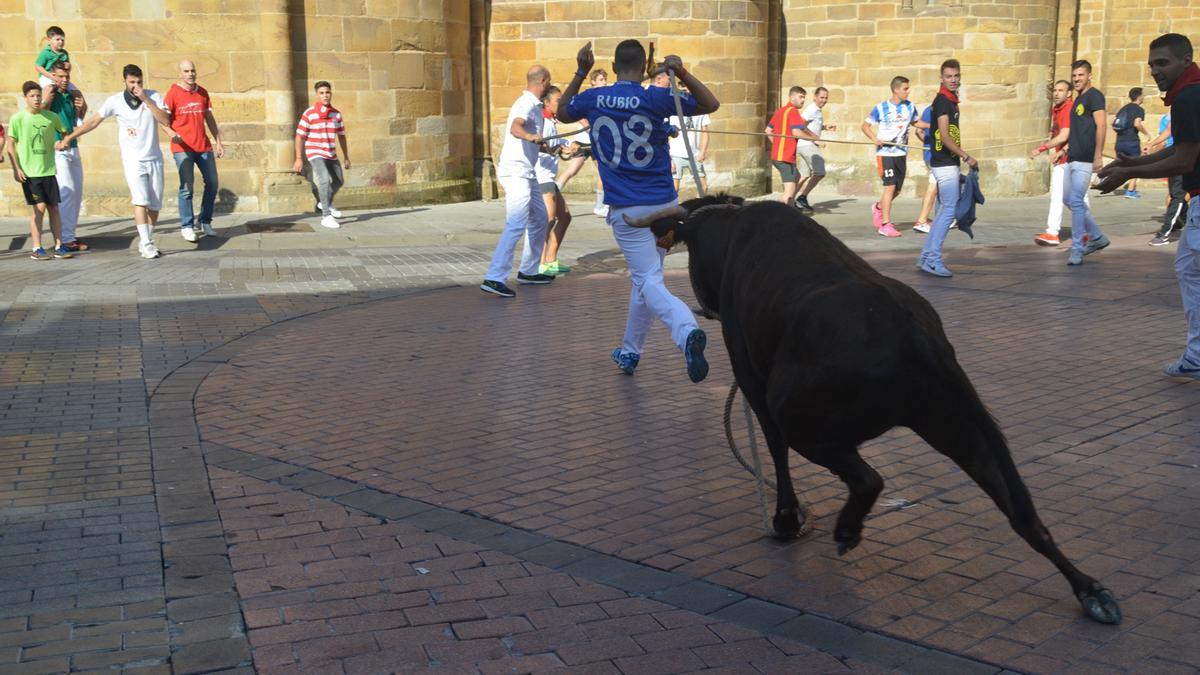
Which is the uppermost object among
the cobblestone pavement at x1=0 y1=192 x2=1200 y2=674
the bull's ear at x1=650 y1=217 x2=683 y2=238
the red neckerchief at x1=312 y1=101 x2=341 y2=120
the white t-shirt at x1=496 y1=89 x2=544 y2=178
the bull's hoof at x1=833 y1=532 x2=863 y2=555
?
the red neckerchief at x1=312 y1=101 x2=341 y2=120

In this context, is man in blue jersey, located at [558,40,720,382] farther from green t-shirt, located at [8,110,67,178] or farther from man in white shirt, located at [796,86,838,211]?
man in white shirt, located at [796,86,838,211]

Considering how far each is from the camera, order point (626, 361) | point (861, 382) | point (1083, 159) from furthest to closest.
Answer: point (1083, 159) < point (626, 361) < point (861, 382)

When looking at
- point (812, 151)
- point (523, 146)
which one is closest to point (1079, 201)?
point (523, 146)

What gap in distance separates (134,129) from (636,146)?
26.8ft

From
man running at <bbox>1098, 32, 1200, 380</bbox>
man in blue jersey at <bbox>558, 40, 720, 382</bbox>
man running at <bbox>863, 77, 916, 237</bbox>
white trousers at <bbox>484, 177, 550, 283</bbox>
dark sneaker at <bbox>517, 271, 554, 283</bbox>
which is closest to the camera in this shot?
man running at <bbox>1098, 32, 1200, 380</bbox>

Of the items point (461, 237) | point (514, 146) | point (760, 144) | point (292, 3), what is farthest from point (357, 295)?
point (760, 144)

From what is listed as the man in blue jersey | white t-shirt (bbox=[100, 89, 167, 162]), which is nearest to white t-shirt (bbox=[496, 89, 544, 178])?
the man in blue jersey

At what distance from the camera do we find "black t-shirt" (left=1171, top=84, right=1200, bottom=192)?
23.2 ft

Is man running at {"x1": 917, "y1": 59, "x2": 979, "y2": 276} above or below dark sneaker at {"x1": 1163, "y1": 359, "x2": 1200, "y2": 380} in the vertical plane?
above

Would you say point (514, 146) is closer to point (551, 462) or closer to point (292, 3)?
point (551, 462)

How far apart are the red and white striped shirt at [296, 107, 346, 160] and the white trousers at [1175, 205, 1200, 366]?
11.2 meters

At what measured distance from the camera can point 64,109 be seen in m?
14.3

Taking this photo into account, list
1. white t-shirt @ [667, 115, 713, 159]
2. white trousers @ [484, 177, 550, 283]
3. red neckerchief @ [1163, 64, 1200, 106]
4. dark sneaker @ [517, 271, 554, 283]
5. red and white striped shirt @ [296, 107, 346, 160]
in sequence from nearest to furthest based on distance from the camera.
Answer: red neckerchief @ [1163, 64, 1200, 106] → white trousers @ [484, 177, 550, 283] → dark sneaker @ [517, 271, 554, 283] → red and white striped shirt @ [296, 107, 346, 160] → white t-shirt @ [667, 115, 713, 159]

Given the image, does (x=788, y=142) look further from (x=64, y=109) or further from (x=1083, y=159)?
(x=64, y=109)
